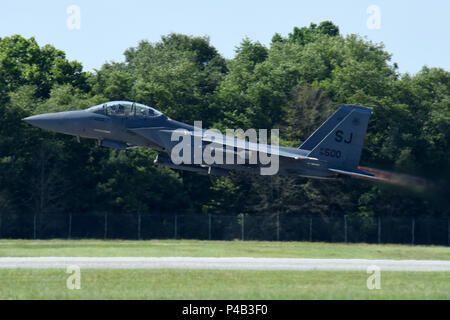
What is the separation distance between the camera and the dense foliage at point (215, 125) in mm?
49469

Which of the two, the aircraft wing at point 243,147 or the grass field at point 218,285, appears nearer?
the grass field at point 218,285

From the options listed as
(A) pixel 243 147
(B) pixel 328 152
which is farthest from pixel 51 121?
(B) pixel 328 152

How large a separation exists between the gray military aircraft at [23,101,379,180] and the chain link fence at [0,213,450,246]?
49.6ft

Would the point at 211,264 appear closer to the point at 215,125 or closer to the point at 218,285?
the point at 218,285

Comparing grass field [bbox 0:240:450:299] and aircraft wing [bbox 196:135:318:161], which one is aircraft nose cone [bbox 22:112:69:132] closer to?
aircraft wing [bbox 196:135:318:161]

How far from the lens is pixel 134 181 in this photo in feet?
167

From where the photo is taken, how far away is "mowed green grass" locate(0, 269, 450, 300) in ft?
56.2

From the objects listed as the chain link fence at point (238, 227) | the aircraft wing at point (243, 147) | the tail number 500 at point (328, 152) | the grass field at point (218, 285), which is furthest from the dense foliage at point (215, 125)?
the grass field at point (218, 285)

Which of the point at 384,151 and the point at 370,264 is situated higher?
the point at 384,151

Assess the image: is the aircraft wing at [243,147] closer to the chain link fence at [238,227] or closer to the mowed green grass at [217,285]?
the mowed green grass at [217,285]

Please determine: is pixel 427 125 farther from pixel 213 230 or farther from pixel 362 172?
pixel 362 172

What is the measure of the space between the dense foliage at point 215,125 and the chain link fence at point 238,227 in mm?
2171

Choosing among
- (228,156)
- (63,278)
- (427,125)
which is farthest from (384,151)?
(63,278)

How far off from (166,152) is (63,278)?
1231 cm
